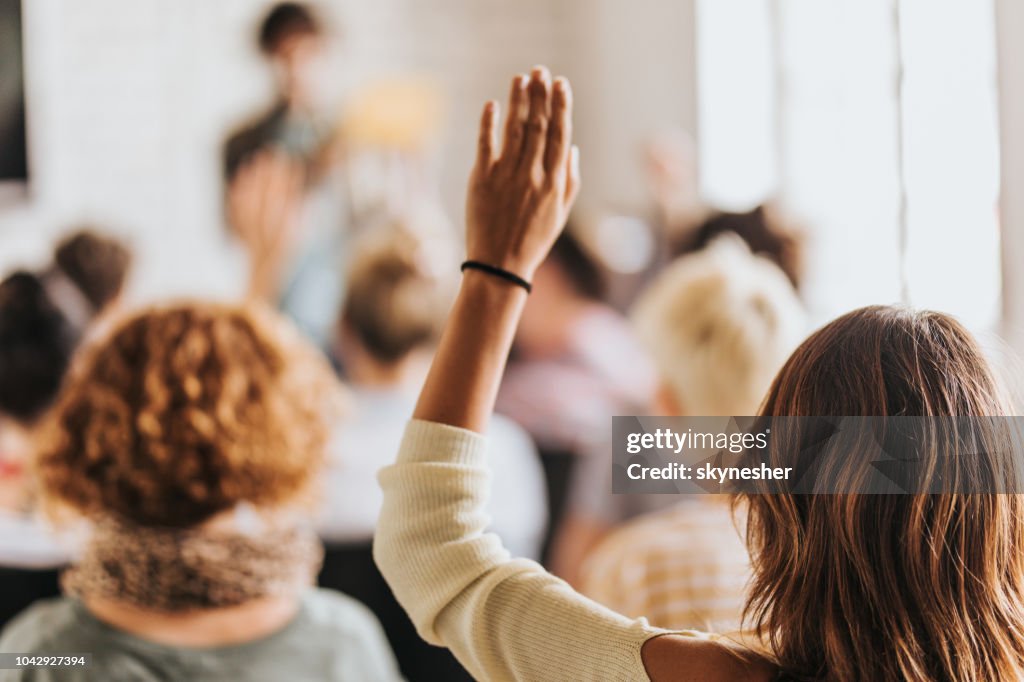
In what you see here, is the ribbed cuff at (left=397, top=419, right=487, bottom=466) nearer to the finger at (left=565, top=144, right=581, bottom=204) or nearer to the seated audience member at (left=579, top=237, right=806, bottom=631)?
the finger at (left=565, top=144, right=581, bottom=204)

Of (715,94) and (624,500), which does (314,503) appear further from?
(715,94)

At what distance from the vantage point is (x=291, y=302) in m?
2.21

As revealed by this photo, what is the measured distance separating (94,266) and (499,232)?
1379mm

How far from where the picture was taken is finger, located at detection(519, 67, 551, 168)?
1.61 feet

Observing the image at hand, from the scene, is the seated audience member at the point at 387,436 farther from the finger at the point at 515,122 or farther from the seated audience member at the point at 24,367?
the finger at the point at 515,122

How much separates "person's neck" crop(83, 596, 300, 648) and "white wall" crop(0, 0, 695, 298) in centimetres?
154

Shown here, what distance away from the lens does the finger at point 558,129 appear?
0.49 m

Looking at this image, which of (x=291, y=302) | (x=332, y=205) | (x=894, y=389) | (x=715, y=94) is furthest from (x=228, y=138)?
(x=894, y=389)

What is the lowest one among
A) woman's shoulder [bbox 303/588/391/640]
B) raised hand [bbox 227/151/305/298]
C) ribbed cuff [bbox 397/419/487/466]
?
woman's shoulder [bbox 303/588/391/640]

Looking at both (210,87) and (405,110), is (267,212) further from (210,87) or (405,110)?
(405,110)

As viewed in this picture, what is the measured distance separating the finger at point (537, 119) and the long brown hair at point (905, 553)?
0.58 ft

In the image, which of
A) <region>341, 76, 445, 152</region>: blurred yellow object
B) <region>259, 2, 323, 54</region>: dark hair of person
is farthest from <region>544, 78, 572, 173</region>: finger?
<region>341, 76, 445, 152</region>: blurred yellow object

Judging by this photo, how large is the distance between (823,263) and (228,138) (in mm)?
1531

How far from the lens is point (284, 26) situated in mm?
2336
